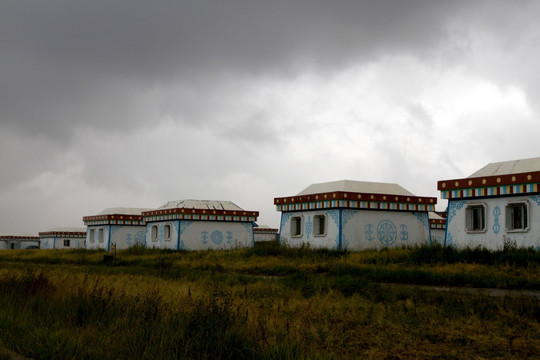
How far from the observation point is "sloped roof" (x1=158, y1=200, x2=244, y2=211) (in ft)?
104

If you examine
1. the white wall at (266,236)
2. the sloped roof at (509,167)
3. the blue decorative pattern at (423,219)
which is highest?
the sloped roof at (509,167)

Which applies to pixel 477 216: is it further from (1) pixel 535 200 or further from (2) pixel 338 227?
(2) pixel 338 227

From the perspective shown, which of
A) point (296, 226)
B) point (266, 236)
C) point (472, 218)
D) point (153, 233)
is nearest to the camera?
point (472, 218)

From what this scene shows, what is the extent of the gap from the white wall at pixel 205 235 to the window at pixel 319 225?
24.8ft

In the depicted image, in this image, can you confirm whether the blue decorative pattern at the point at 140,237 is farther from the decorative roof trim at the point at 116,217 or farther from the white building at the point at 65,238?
the white building at the point at 65,238

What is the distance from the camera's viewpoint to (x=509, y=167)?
743 inches

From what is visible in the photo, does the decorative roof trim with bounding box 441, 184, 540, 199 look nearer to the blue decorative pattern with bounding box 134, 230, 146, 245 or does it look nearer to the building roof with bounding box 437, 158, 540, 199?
the building roof with bounding box 437, 158, 540, 199

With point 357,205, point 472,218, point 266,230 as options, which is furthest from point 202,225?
point 266,230

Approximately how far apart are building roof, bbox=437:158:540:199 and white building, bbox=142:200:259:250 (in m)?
14.8

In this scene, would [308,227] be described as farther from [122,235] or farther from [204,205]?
[122,235]

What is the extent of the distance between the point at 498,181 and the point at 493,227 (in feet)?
5.40

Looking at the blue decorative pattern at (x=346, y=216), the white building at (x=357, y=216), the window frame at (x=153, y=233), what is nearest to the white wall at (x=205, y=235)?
the window frame at (x=153, y=233)

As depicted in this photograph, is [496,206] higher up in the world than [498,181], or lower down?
lower down

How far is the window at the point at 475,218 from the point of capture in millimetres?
18625
